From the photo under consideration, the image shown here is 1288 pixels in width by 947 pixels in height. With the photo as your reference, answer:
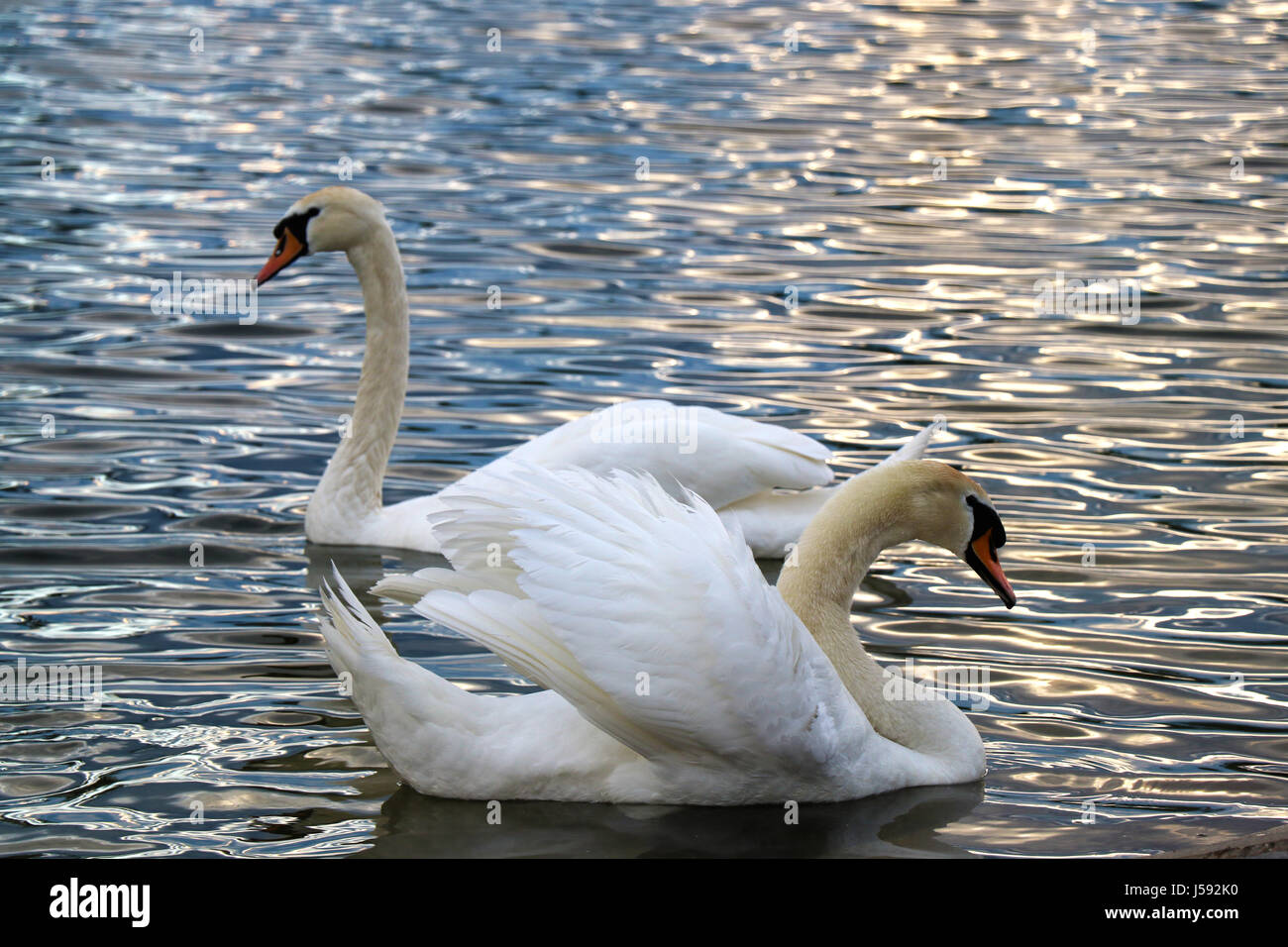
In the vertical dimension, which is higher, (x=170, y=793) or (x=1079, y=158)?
(x=1079, y=158)

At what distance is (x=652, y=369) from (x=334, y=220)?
2433 mm

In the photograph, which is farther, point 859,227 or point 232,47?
point 232,47

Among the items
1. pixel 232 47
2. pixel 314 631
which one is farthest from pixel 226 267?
pixel 232 47

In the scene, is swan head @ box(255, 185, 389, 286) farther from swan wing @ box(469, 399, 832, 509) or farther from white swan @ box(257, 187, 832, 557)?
swan wing @ box(469, 399, 832, 509)

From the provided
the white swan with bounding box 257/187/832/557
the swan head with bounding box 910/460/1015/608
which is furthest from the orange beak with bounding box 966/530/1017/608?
the white swan with bounding box 257/187/832/557

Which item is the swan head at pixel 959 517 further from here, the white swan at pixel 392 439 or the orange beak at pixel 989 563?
the white swan at pixel 392 439

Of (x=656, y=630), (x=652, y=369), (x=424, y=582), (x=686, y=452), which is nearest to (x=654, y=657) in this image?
(x=656, y=630)

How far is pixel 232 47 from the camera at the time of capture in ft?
75.2

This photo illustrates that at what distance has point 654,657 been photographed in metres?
4.70

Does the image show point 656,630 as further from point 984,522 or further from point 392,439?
point 392,439

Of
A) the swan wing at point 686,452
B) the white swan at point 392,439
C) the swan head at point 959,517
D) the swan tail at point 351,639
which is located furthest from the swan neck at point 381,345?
the swan head at point 959,517

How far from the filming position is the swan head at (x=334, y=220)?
797cm

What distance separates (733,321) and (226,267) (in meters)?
3.37
